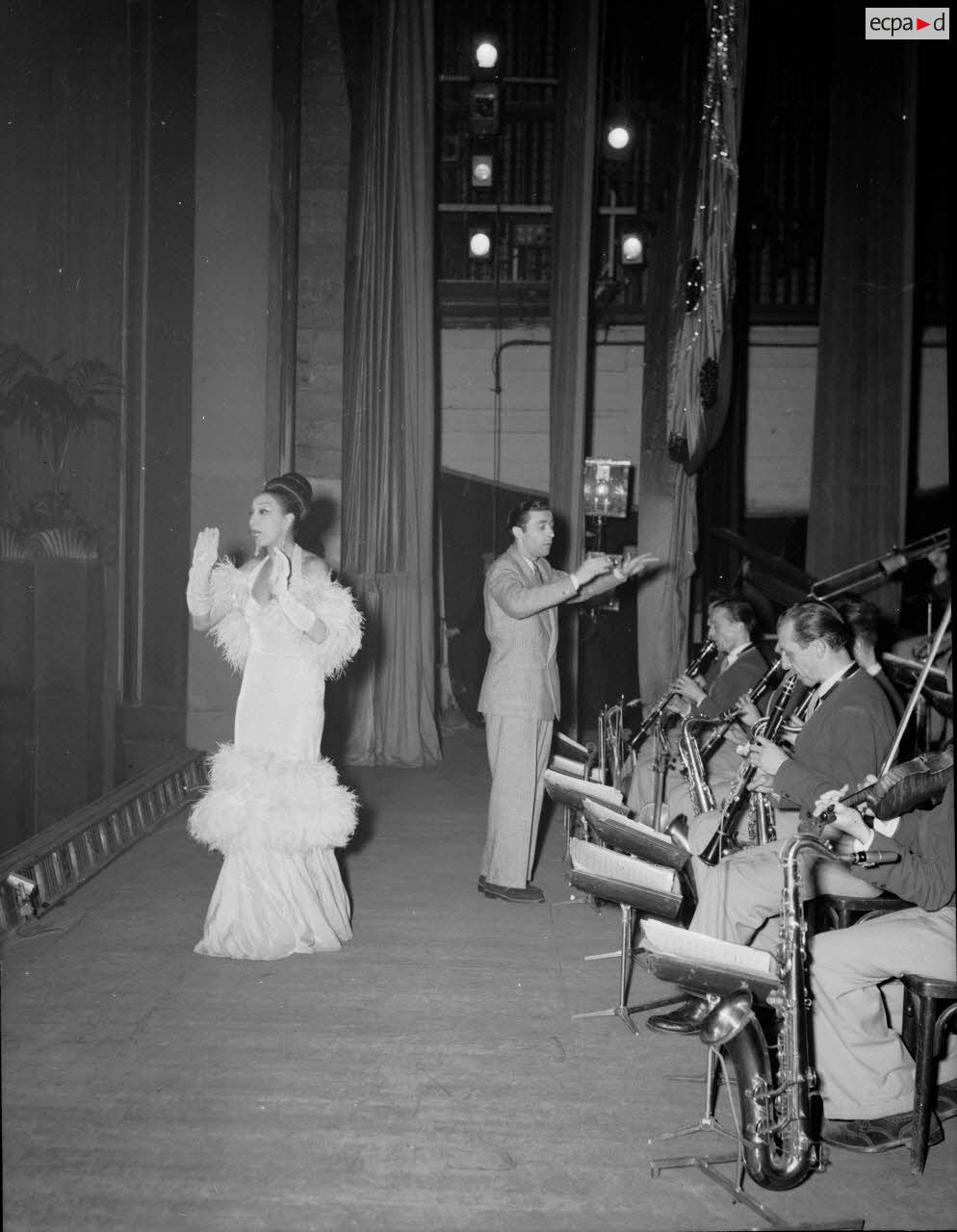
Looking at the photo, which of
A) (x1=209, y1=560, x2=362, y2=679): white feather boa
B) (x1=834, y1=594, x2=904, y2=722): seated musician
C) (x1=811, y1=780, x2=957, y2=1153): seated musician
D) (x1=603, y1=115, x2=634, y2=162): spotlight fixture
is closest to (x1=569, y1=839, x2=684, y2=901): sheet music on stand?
(x1=811, y1=780, x2=957, y2=1153): seated musician

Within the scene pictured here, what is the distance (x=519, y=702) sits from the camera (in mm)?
4762

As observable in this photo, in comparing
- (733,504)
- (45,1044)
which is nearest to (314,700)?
(45,1044)

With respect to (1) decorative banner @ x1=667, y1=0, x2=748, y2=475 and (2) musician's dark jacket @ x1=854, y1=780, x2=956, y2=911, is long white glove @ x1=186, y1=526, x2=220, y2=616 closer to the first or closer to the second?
(2) musician's dark jacket @ x1=854, y1=780, x2=956, y2=911

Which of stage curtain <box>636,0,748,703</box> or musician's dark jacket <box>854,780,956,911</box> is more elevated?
stage curtain <box>636,0,748,703</box>

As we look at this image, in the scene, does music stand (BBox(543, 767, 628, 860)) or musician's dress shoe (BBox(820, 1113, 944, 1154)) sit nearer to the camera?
musician's dress shoe (BBox(820, 1113, 944, 1154))

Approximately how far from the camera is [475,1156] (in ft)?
8.66

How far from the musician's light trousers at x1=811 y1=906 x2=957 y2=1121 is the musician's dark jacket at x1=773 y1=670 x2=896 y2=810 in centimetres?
50

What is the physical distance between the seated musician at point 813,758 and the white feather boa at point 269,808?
4.61 ft

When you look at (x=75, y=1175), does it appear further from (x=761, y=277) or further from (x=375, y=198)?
(x=761, y=277)

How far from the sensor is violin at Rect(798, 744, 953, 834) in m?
2.59

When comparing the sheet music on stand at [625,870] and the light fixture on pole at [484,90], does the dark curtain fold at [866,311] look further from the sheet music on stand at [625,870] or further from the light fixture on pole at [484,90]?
the light fixture on pole at [484,90]

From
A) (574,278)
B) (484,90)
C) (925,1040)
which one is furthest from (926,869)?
(484,90)

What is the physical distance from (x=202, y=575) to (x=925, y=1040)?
9.09 feet

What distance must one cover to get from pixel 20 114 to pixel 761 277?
7.08 m
